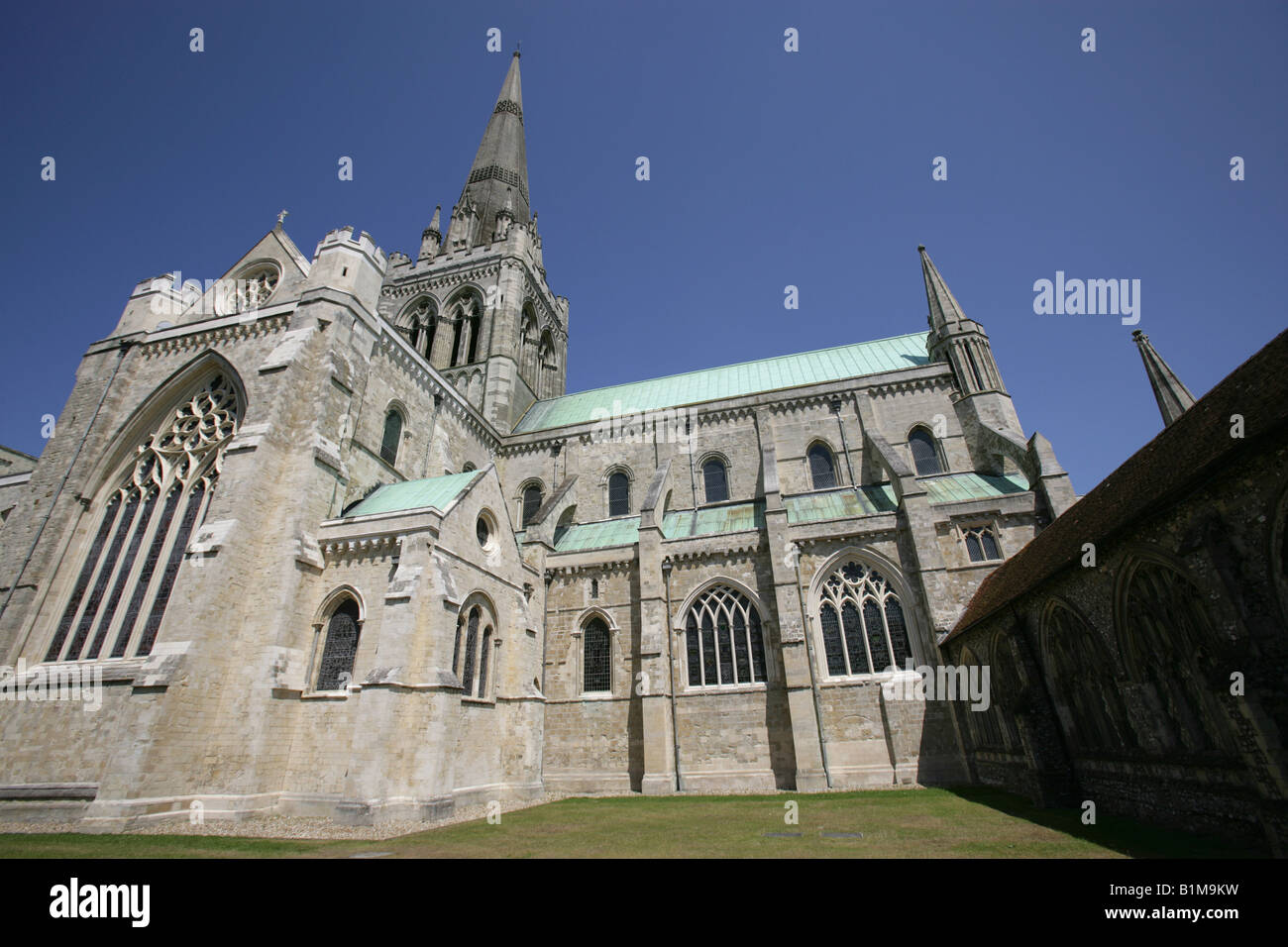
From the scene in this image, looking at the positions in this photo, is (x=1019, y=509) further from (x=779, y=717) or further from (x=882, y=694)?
(x=779, y=717)

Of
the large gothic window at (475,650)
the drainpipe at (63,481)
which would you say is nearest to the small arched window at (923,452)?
the large gothic window at (475,650)

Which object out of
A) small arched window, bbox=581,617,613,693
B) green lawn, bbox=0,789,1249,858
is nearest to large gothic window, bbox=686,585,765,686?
small arched window, bbox=581,617,613,693

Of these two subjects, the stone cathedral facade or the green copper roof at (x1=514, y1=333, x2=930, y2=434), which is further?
the green copper roof at (x1=514, y1=333, x2=930, y2=434)

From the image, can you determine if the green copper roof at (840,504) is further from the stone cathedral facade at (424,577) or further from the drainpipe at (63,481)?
the drainpipe at (63,481)

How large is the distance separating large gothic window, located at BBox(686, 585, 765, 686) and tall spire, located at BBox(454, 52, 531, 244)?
1131 inches

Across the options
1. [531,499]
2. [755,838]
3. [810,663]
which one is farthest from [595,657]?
[755,838]

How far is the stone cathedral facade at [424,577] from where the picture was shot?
13.0 meters

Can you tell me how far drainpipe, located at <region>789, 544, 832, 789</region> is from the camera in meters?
16.0

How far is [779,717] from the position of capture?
17.0m

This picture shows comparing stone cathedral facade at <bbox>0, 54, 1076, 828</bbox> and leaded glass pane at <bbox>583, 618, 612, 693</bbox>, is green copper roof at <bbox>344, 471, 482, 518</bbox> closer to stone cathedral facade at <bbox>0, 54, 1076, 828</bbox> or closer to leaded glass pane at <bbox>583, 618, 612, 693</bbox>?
stone cathedral facade at <bbox>0, 54, 1076, 828</bbox>

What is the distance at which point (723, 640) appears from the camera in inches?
723

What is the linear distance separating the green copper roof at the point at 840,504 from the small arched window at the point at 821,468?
1801 millimetres

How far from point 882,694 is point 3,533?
2567cm
